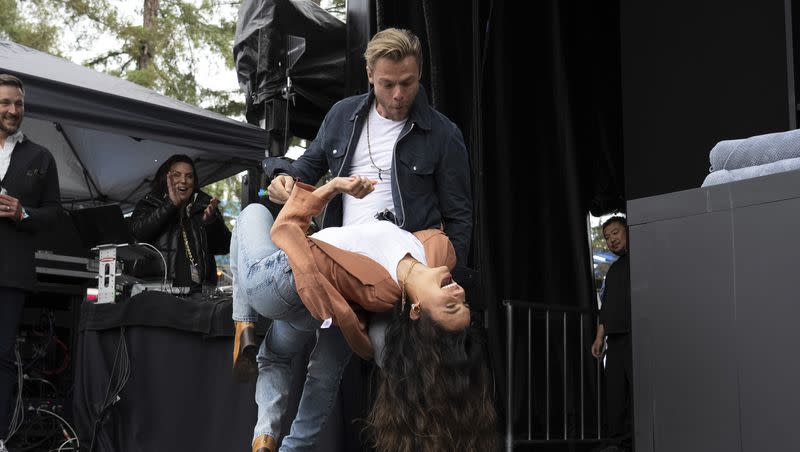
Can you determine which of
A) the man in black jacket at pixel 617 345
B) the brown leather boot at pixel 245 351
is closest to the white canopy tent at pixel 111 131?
the man in black jacket at pixel 617 345

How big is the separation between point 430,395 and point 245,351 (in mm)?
836

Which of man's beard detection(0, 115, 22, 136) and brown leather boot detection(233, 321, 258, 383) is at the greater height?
man's beard detection(0, 115, 22, 136)

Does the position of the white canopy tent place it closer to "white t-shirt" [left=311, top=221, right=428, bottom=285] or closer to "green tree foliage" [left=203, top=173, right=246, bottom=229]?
"white t-shirt" [left=311, top=221, right=428, bottom=285]

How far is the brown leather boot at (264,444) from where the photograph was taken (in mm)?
2961

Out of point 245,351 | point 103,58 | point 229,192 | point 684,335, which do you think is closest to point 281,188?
point 245,351

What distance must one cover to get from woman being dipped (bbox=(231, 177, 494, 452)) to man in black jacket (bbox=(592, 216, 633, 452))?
345 cm

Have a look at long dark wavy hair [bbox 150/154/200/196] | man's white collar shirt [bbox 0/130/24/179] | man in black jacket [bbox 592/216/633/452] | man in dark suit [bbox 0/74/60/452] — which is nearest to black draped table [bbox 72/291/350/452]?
man in dark suit [bbox 0/74/60/452]

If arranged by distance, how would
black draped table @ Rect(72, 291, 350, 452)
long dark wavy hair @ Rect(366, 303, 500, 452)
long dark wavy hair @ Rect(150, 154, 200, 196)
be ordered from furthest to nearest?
1. long dark wavy hair @ Rect(150, 154, 200, 196)
2. black draped table @ Rect(72, 291, 350, 452)
3. long dark wavy hair @ Rect(366, 303, 500, 452)

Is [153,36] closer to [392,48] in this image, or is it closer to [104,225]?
[104,225]

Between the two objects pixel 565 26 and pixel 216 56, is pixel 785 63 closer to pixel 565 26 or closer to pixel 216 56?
pixel 565 26

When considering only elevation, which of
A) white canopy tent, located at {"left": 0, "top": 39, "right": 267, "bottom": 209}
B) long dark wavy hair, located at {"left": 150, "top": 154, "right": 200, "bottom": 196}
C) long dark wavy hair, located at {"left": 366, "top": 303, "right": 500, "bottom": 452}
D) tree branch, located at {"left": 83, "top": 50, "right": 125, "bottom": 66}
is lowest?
long dark wavy hair, located at {"left": 366, "top": 303, "right": 500, "bottom": 452}

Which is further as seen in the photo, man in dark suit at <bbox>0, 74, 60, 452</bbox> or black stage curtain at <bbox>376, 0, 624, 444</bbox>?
black stage curtain at <bbox>376, 0, 624, 444</bbox>

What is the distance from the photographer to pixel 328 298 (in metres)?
2.57

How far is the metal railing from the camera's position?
5.27m
